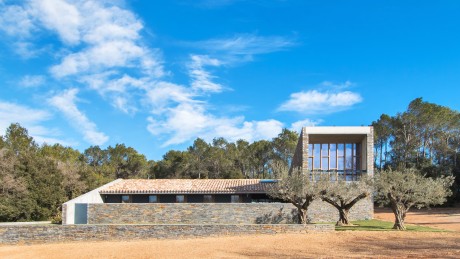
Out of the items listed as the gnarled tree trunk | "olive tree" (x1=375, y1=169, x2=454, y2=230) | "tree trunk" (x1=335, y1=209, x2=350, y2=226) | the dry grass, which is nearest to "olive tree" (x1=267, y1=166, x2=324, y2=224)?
"tree trunk" (x1=335, y1=209, x2=350, y2=226)

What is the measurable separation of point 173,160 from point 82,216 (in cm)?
3413

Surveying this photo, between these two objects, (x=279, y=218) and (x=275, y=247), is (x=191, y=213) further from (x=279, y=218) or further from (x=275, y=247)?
(x=275, y=247)

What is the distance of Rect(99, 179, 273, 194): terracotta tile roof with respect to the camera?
109ft

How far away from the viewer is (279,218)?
27.7m

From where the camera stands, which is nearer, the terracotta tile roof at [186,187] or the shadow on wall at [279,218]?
the shadow on wall at [279,218]

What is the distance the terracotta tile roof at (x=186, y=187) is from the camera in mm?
33312

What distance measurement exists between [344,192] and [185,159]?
127ft

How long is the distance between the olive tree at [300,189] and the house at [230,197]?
1.20 m

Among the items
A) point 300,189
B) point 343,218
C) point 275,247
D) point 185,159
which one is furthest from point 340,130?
point 185,159

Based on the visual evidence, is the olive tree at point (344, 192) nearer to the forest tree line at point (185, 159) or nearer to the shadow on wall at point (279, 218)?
the shadow on wall at point (279, 218)

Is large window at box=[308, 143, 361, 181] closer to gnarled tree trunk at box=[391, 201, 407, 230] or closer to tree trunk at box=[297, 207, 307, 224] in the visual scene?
tree trunk at box=[297, 207, 307, 224]

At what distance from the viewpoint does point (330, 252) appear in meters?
16.9

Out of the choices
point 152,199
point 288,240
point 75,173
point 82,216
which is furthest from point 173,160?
point 288,240

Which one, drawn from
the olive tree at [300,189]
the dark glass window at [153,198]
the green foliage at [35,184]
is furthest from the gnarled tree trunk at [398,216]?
the green foliage at [35,184]
